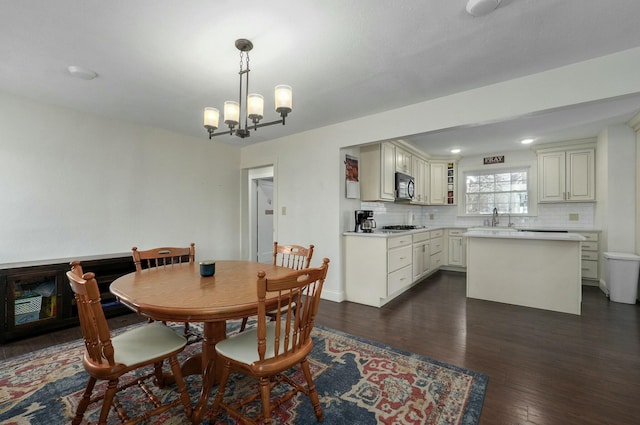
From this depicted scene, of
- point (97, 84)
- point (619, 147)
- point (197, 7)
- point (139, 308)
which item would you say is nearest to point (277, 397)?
point (139, 308)

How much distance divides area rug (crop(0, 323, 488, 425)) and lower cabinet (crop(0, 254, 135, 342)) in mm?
524

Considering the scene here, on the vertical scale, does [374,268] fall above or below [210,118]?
below

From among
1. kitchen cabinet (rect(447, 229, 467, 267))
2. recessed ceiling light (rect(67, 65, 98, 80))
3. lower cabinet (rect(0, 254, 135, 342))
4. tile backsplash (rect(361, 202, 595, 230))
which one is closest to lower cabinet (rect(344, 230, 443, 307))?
tile backsplash (rect(361, 202, 595, 230))

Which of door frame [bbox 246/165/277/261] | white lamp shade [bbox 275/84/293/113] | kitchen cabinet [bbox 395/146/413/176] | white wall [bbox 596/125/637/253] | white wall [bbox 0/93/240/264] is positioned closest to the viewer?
white lamp shade [bbox 275/84/293/113]

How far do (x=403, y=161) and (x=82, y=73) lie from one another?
168 inches

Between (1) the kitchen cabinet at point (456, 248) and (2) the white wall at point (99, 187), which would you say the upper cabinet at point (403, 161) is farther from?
(2) the white wall at point (99, 187)

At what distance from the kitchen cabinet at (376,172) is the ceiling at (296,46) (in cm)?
106

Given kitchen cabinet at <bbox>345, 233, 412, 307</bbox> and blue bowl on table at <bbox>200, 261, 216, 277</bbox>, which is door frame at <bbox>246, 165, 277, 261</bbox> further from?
blue bowl on table at <bbox>200, 261, 216, 277</bbox>

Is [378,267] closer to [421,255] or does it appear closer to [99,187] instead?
[421,255]

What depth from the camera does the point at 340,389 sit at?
1.88 meters

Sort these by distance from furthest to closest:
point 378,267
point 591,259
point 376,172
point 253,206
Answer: point 253,206, point 591,259, point 376,172, point 378,267

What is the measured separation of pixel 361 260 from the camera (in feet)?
12.4

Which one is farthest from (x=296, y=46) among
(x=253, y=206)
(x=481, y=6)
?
(x=253, y=206)

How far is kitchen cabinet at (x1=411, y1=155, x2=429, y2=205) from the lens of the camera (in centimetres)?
539
